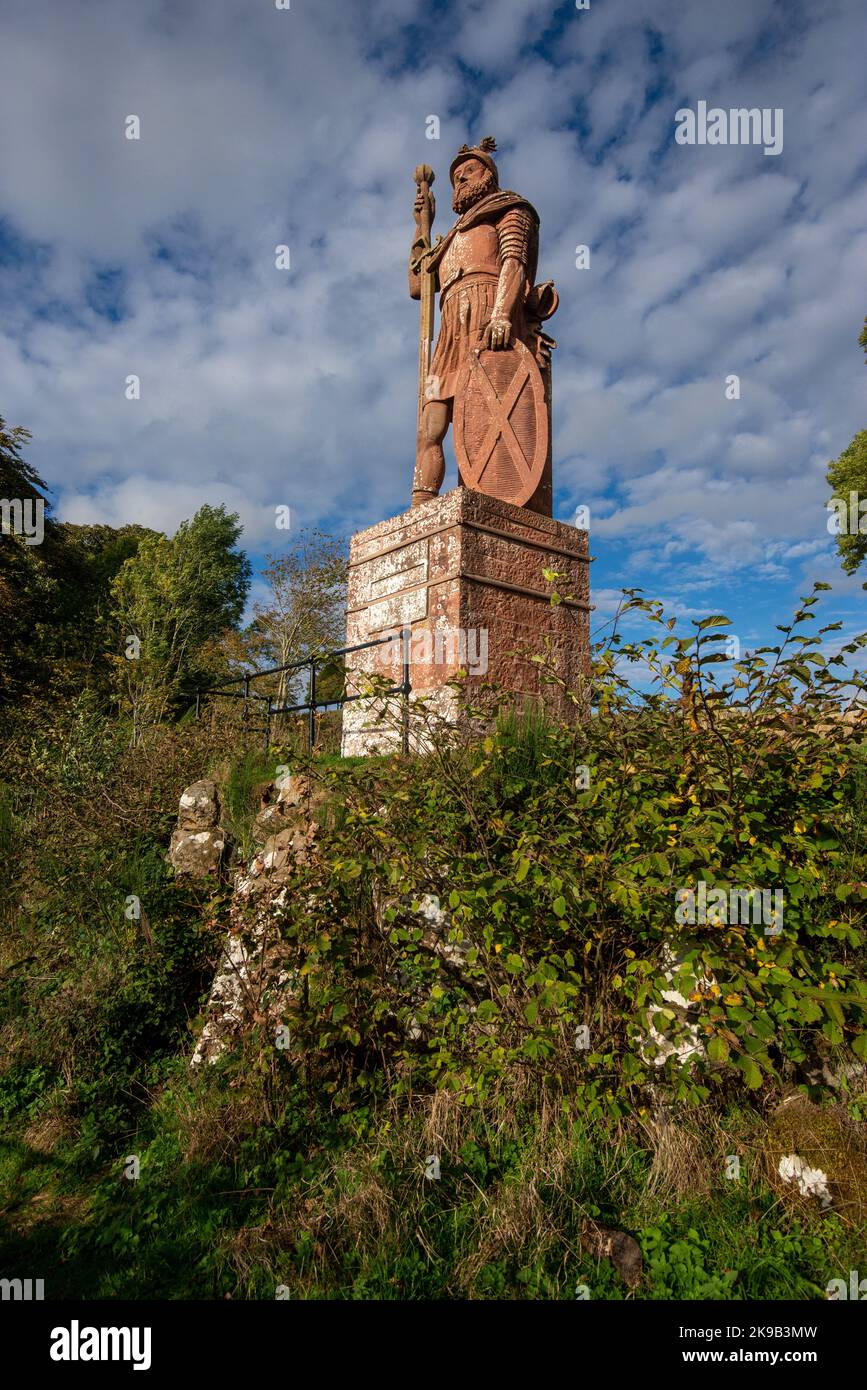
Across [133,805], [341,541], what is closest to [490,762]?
[133,805]

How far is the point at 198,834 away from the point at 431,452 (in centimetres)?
425

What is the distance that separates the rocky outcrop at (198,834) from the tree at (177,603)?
36.7ft

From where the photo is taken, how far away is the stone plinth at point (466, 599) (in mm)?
5727

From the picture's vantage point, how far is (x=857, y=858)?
3.10 meters

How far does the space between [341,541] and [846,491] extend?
14.2 m

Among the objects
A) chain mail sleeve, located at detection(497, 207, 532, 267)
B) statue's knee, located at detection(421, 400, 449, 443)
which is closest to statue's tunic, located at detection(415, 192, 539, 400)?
chain mail sleeve, located at detection(497, 207, 532, 267)

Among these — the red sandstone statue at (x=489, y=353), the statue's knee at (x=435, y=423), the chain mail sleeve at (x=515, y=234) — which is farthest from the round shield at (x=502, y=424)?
the chain mail sleeve at (x=515, y=234)

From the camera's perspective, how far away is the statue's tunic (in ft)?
23.0

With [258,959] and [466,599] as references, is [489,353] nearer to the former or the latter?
[466,599]

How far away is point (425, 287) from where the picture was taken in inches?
316

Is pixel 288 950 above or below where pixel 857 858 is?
below

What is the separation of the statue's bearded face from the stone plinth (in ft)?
11.9

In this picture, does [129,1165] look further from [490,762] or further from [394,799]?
[490,762]

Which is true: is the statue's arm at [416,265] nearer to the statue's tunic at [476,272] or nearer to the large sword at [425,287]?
the large sword at [425,287]
